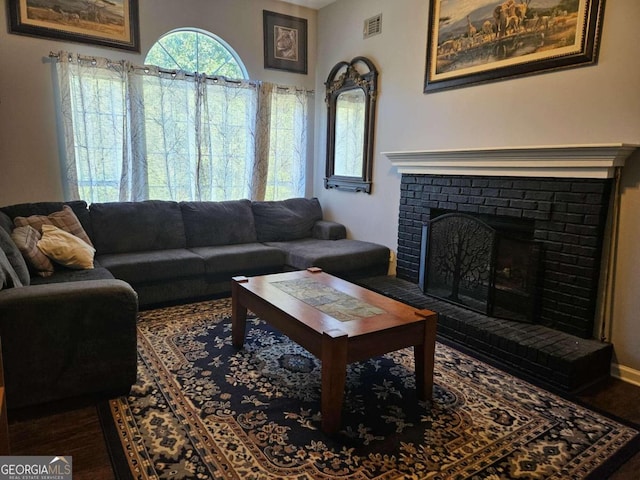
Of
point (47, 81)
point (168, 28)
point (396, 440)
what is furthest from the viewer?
point (168, 28)

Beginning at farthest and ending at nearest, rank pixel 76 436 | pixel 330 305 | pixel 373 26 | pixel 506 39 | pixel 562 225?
pixel 373 26 → pixel 506 39 → pixel 562 225 → pixel 330 305 → pixel 76 436

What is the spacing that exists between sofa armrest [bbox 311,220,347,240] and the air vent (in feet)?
6.43

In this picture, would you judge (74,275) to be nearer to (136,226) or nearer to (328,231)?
(136,226)

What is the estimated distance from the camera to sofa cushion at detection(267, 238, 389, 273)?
3.82 metres

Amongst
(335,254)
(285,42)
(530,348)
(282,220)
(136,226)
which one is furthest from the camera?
(285,42)

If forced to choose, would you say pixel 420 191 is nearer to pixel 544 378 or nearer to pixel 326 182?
pixel 326 182

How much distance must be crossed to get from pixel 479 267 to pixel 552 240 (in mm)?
568

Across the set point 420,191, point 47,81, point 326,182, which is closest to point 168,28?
point 47,81

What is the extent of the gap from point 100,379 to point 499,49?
332 cm

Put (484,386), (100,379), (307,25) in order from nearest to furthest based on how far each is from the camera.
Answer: (100,379) < (484,386) < (307,25)

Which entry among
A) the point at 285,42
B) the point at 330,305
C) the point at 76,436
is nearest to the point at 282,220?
the point at 285,42

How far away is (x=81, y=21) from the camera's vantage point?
370cm

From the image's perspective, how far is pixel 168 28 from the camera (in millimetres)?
4105

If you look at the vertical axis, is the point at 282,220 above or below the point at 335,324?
above
